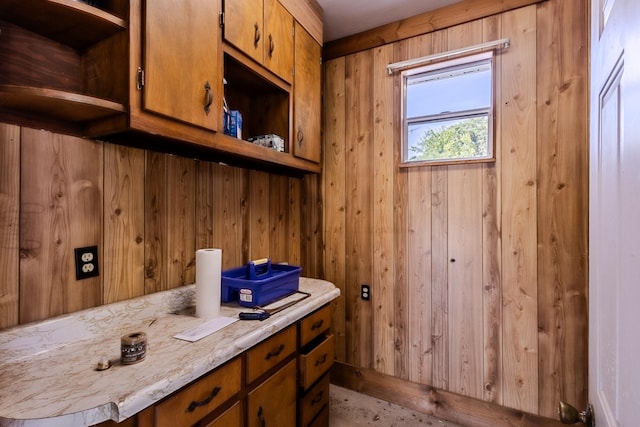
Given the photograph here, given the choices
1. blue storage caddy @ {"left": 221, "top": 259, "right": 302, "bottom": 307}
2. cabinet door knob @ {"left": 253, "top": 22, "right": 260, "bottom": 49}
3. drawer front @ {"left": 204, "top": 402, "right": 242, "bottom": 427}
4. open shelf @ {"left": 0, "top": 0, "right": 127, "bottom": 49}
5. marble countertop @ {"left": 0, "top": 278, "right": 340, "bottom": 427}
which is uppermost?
cabinet door knob @ {"left": 253, "top": 22, "right": 260, "bottom": 49}

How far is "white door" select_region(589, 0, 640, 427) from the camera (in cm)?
50

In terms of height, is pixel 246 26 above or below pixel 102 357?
above

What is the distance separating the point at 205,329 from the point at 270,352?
0.30 m

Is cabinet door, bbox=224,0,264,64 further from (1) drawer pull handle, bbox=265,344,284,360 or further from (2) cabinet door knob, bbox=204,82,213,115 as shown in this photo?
(1) drawer pull handle, bbox=265,344,284,360

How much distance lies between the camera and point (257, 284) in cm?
148

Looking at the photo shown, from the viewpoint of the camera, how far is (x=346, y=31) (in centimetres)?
235

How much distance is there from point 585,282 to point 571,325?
261 millimetres

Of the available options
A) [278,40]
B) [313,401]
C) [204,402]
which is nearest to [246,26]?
[278,40]

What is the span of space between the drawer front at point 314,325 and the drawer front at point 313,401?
0.28m

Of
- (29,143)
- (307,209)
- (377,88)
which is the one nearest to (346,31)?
(377,88)

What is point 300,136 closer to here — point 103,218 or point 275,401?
point 103,218

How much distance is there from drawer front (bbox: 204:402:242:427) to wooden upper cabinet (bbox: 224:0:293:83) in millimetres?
1572

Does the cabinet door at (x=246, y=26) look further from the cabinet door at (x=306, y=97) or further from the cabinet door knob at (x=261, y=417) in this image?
the cabinet door knob at (x=261, y=417)

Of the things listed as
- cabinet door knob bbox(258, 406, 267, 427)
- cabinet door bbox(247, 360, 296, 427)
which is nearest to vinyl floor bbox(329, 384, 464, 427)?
cabinet door bbox(247, 360, 296, 427)
